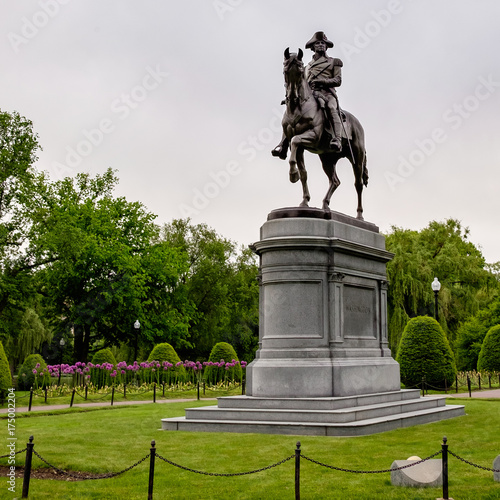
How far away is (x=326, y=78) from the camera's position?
59.8 feet

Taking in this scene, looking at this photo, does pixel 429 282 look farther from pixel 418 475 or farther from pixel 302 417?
pixel 418 475

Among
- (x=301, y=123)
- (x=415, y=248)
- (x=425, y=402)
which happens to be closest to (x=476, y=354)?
(x=415, y=248)

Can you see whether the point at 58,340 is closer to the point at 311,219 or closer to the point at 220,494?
the point at 311,219

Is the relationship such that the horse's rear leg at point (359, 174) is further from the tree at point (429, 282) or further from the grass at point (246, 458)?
the tree at point (429, 282)

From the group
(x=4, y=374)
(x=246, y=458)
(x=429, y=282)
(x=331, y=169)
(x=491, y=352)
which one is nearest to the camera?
(x=246, y=458)

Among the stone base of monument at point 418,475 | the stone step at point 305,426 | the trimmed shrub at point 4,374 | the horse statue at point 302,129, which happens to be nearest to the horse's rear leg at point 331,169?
the horse statue at point 302,129

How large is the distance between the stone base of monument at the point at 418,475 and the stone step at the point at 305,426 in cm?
405

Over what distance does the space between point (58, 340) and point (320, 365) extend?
39545 mm

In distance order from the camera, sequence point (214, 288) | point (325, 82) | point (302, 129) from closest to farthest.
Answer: point (302, 129) → point (325, 82) → point (214, 288)

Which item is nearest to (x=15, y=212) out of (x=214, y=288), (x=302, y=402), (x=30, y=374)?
(x=30, y=374)

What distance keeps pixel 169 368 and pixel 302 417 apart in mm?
19747

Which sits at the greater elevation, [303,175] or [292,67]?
[292,67]

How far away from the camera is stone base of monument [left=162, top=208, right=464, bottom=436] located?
14.5 meters

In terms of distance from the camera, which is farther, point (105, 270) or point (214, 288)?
point (214, 288)
